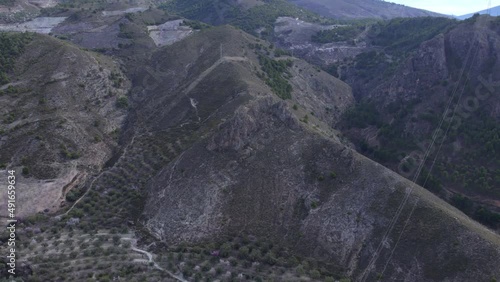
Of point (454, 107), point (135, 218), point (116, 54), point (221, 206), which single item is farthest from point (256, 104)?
point (116, 54)

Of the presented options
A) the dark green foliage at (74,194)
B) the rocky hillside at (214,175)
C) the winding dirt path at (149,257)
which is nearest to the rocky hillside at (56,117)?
the rocky hillside at (214,175)

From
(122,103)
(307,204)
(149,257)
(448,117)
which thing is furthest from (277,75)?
(149,257)

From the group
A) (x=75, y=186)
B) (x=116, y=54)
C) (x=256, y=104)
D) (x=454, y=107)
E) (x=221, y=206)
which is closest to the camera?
(x=221, y=206)

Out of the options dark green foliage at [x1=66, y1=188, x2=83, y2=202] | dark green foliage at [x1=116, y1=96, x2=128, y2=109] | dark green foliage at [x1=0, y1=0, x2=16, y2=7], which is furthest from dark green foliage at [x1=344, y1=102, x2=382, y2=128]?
dark green foliage at [x1=0, y1=0, x2=16, y2=7]

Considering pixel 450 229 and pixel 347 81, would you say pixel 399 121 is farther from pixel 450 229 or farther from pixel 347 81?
pixel 450 229

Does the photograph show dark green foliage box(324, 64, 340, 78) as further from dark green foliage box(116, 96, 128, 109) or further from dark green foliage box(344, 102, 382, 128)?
dark green foliage box(116, 96, 128, 109)

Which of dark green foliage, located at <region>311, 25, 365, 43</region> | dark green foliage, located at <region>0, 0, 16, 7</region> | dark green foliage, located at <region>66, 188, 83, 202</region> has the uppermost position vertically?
dark green foliage, located at <region>0, 0, 16, 7</region>

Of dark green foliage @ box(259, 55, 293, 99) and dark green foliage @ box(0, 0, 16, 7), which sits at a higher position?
dark green foliage @ box(0, 0, 16, 7)
